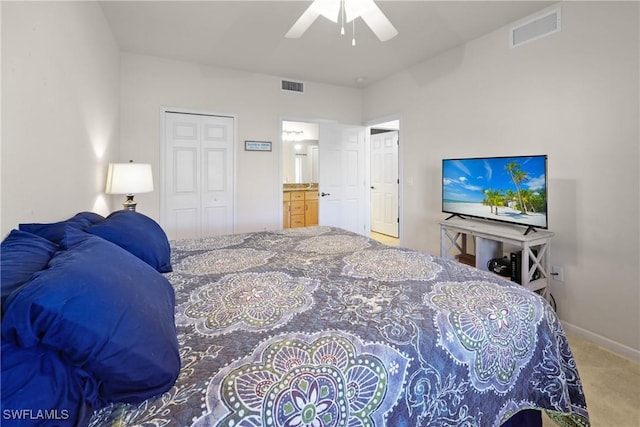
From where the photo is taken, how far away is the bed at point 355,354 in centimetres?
78

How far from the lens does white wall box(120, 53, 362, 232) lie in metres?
3.66

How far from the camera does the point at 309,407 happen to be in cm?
82

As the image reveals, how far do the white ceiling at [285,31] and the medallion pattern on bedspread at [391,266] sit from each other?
207 centimetres

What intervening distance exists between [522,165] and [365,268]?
1.77 m

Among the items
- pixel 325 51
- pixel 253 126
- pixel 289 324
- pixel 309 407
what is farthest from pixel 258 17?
pixel 309 407

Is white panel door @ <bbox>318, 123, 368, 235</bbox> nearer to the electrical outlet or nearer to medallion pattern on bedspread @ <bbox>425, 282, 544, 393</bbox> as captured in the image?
the electrical outlet

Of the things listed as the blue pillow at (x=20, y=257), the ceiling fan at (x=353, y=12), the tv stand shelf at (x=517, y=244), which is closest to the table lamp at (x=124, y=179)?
the blue pillow at (x=20, y=257)

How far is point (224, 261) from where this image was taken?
1.89 metres

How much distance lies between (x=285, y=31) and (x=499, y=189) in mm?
2508

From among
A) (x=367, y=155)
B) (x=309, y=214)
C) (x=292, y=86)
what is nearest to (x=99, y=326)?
(x=292, y=86)

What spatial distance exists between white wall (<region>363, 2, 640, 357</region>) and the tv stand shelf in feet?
0.67

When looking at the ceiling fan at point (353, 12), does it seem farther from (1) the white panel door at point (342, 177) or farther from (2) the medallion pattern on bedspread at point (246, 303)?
(1) the white panel door at point (342, 177)

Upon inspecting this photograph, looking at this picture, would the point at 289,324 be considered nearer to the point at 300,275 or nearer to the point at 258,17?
the point at 300,275

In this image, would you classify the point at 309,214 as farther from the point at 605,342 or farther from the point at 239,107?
the point at 605,342
